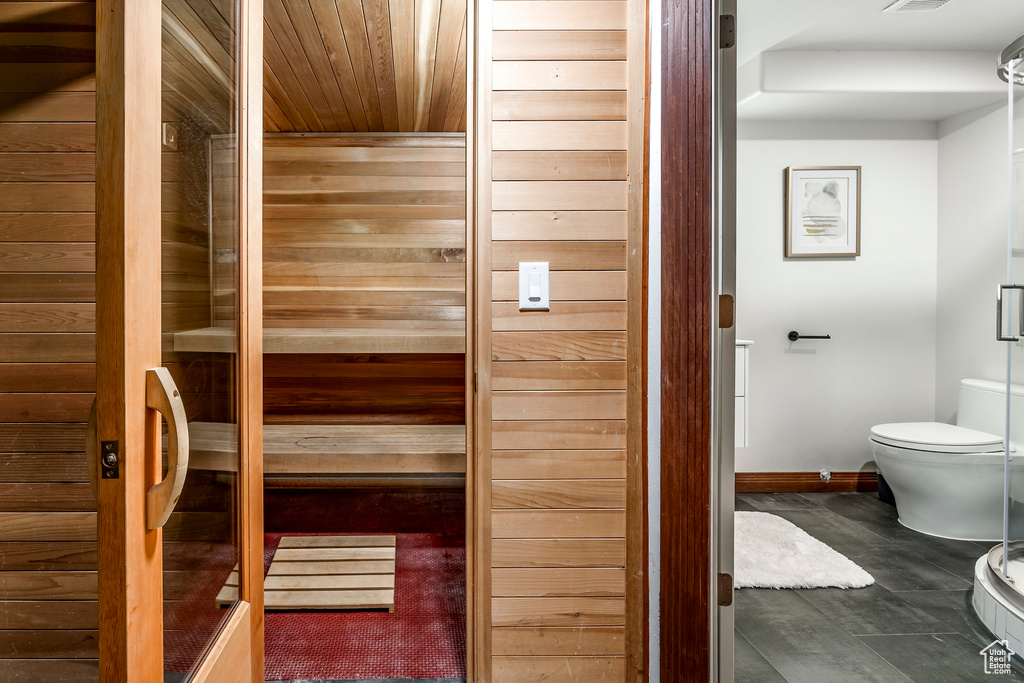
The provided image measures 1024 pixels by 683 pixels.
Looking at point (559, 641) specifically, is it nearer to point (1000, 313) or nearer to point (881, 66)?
point (1000, 313)

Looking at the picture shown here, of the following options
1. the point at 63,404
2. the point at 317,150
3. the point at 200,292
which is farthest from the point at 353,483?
the point at 63,404

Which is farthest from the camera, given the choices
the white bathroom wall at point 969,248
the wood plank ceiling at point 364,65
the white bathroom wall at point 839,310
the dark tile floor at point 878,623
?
the white bathroom wall at point 839,310

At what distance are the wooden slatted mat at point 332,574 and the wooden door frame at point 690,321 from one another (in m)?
1.16

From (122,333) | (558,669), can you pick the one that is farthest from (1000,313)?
(122,333)

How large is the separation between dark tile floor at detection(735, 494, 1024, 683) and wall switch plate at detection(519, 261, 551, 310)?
1.22 m

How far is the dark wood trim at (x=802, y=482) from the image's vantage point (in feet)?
11.2

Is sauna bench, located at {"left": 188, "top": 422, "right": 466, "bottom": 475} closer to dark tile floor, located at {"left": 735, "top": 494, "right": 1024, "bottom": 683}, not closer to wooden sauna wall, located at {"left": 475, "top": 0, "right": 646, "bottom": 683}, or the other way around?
wooden sauna wall, located at {"left": 475, "top": 0, "right": 646, "bottom": 683}

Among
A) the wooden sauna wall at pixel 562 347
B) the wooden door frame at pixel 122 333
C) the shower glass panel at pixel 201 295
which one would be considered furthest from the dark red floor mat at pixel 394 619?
the wooden door frame at pixel 122 333

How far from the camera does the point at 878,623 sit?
1974mm

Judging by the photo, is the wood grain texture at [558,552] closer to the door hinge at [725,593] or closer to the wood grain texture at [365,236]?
the door hinge at [725,593]

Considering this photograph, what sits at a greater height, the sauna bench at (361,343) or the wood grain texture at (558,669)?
the sauna bench at (361,343)

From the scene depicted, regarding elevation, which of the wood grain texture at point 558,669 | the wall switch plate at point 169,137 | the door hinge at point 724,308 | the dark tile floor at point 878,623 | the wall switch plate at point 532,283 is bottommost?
the dark tile floor at point 878,623

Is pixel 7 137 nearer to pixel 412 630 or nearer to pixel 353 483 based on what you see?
pixel 412 630

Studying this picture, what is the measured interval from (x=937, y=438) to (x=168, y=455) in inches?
117
